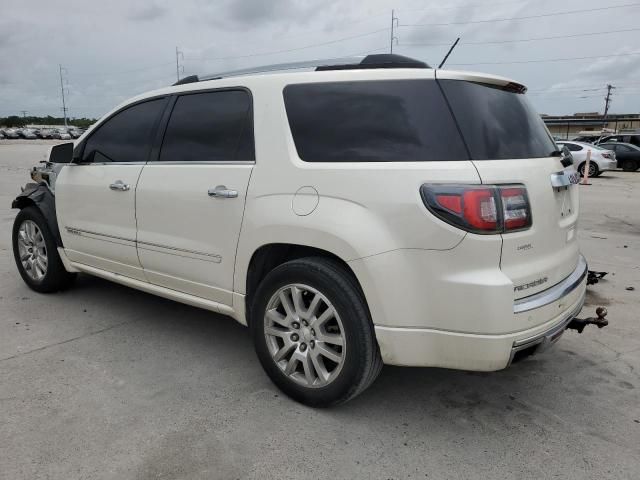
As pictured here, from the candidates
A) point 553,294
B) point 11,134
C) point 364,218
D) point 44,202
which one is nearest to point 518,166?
point 553,294

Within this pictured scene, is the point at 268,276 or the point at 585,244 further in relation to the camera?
the point at 585,244

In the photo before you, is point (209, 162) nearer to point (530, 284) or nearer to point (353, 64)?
point (353, 64)

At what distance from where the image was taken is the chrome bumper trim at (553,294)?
2492 millimetres

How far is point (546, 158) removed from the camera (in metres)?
2.85

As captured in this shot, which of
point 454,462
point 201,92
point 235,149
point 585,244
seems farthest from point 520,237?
point 585,244

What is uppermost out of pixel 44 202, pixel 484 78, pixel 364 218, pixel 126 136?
pixel 484 78

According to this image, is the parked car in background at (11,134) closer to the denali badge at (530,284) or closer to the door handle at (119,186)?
the door handle at (119,186)

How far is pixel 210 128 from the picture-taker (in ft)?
11.3

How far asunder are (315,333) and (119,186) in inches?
77.6

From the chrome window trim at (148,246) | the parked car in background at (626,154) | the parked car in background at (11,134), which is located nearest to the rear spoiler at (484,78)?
the chrome window trim at (148,246)

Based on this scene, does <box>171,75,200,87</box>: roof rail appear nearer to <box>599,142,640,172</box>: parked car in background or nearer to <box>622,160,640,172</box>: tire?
<box>599,142,640,172</box>: parked car in background

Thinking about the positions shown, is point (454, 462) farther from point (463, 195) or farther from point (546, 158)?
point (546, 158)

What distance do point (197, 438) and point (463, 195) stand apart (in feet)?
5.81

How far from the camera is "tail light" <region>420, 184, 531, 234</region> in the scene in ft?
7.91
